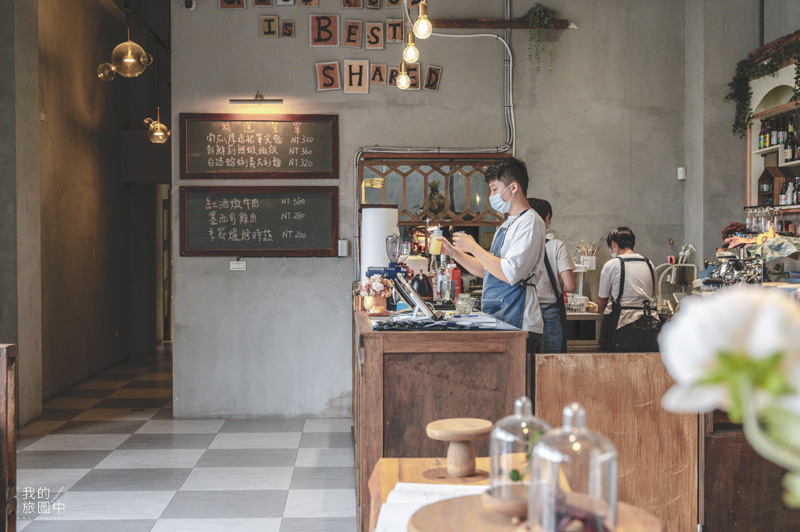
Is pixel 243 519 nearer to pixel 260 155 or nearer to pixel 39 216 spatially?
pixel 260 155

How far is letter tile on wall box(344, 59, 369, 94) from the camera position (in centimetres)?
608


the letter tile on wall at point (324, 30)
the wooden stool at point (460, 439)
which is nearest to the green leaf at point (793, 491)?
the wooden stool at point (460, 439)

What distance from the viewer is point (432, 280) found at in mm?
4621

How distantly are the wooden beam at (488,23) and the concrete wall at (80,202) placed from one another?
364 cm

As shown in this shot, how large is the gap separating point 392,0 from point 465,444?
197 inches

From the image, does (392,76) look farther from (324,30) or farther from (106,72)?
(106,72)

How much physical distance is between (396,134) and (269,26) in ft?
4.61

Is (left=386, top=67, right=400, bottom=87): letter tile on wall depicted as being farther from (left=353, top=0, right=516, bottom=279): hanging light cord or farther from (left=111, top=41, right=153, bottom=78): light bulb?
(left=111, top=41, right=153, bottom=78): light bulb

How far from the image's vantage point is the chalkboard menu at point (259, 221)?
19.7 ft

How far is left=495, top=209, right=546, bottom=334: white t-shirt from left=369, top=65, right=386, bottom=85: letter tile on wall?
297cm

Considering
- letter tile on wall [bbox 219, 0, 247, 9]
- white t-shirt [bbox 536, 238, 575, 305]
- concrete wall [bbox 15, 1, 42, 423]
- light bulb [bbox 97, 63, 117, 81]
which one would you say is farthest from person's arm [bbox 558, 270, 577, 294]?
light bulb [bbox 97, 63, 117, 81]

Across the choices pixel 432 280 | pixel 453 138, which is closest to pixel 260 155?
pixel 453 138

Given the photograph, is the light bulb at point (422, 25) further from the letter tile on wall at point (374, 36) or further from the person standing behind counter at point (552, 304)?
the letter tile on wall at point (374, 36)

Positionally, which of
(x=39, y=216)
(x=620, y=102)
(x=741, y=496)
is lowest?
(x=741, y=496)
